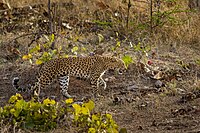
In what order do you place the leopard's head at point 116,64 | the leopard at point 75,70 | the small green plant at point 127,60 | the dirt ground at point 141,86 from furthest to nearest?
the leopard's head at point 116,64
the small green plant at point 127,60
the leopard at point 75,70
the dirt ground at point 141,86

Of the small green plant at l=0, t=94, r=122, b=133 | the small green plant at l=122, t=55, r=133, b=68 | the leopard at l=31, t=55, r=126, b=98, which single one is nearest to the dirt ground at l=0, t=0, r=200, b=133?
the leopard at l=31, t=55, r=126, b=98

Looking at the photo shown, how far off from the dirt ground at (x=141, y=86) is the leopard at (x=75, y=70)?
0.16 meters

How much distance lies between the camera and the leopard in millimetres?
8766

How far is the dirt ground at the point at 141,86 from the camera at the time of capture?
22.1 ft

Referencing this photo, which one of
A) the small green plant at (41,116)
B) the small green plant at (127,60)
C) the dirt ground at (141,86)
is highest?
the small green plant at (41,116)

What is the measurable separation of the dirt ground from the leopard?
16 centimetres

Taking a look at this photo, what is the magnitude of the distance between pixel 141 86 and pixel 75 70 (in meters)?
1.10

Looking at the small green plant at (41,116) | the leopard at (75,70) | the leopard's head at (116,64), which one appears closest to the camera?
the small green plant at (41,116)

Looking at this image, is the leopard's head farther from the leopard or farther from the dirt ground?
the dirt ground

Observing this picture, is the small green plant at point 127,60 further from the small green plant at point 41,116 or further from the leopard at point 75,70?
the small green plant at point 41,116

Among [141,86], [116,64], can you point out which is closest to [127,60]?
[116,64]

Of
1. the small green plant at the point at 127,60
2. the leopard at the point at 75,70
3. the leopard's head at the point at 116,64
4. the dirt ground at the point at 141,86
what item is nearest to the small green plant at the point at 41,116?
the dirt ground at the point at 141,86

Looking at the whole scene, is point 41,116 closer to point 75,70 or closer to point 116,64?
point 75,70

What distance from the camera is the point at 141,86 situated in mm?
8766
